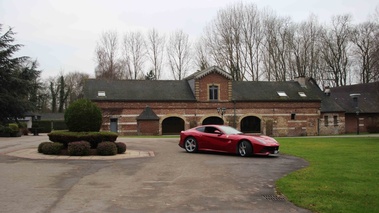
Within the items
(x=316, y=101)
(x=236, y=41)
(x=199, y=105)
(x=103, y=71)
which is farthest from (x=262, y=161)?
(x=103, y=71)

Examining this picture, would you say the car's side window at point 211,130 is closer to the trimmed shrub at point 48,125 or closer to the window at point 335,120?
the window at point 335,120

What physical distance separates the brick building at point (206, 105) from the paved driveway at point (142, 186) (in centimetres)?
2844

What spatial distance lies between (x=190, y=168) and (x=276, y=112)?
35333 millimetres

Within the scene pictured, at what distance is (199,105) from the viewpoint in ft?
143

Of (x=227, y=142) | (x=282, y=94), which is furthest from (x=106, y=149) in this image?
(x=282, y=94)

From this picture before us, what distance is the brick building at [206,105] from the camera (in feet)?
136

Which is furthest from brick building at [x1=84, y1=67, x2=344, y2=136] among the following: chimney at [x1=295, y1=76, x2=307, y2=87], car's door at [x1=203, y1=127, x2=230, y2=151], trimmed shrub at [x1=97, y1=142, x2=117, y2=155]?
trimmed shrub at [x1=97, y1=142, x2=117, y2=155]

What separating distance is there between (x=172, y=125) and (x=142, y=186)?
1386 inches

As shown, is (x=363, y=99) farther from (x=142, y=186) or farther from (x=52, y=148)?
(x=142, y=186)

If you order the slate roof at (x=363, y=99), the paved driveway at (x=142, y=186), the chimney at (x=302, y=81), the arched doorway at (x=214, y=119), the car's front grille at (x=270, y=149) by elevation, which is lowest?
the paved driveway at (x=142, y=186)

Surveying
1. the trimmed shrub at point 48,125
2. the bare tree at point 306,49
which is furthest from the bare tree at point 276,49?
the trimmed shrub at point 48,125

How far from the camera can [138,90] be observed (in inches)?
1710

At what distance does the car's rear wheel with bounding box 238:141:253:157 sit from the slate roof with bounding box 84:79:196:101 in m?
27.8

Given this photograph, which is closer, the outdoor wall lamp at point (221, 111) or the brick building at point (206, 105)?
the brick building at point (206, 105)
